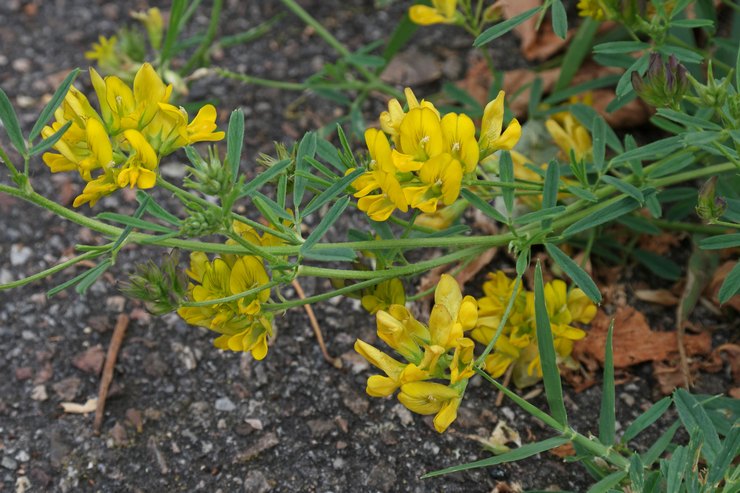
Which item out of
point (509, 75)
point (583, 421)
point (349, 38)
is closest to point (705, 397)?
point (583, 421)

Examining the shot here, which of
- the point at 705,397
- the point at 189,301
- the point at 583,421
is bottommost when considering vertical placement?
the point at 583,421

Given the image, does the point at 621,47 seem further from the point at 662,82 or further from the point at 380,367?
the point at 380,367

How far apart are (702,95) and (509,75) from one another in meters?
1.17

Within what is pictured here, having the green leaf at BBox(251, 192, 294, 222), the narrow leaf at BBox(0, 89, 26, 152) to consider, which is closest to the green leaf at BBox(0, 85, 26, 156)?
the narrow leaf at BBox(0, 89, 26, 152)

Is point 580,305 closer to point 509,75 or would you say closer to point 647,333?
point 647,333

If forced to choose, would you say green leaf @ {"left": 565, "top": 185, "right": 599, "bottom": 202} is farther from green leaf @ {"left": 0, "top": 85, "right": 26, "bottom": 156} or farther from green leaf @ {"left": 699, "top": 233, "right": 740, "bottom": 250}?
green leaf @ {"left": 0, "top": 85, "right": 26, "bottom": 156}

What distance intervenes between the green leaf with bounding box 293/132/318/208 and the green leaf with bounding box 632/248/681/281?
3.00 ft

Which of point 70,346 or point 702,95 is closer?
point 702,95

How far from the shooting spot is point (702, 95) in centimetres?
152

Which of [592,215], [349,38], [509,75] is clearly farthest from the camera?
[349,38]

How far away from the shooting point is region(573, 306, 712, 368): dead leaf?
6.66 feet

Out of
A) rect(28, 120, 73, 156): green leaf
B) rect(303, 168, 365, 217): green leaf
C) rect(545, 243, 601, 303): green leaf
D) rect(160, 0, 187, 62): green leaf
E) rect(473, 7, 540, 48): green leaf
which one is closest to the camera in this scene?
rect(28, 120, 73, 156): green leaf

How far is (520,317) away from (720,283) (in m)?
0.55

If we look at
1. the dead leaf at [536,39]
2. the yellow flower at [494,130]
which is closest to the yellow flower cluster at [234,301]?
the yellow flower at [494,130]
